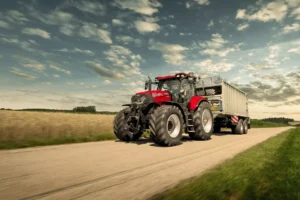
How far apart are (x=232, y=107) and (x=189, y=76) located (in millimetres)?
5793

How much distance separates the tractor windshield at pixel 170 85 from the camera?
884 cm

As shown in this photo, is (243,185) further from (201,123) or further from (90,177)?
(201,123)

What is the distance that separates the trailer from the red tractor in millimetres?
1873

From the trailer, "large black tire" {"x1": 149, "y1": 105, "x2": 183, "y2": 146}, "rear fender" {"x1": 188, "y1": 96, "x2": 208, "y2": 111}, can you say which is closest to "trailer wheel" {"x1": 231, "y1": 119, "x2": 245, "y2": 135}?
the trailer

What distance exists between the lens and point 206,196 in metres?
2.21

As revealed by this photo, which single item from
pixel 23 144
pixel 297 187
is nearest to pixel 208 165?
pixel 297 187

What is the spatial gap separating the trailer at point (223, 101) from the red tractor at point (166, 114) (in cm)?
187

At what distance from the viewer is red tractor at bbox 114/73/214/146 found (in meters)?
6.80

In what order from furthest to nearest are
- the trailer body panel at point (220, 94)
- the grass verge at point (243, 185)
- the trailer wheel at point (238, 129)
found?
the trailer wheel at point (238, 129) → the trailer body panel at point (220, 94) → the grass verge at point (243, 185)

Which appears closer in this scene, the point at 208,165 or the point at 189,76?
the point at 208,165

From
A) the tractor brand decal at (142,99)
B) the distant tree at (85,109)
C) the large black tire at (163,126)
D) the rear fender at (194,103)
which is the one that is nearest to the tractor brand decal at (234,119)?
the rear fender at (194,103)

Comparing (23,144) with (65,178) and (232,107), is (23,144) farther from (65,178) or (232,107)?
(232,107)

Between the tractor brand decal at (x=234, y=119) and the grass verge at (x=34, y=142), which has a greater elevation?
the tractor brand decal at (x=234, y=119)

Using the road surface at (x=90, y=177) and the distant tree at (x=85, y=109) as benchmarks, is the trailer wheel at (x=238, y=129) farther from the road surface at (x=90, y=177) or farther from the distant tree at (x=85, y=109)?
the distant tree at (x=85, y=109)
